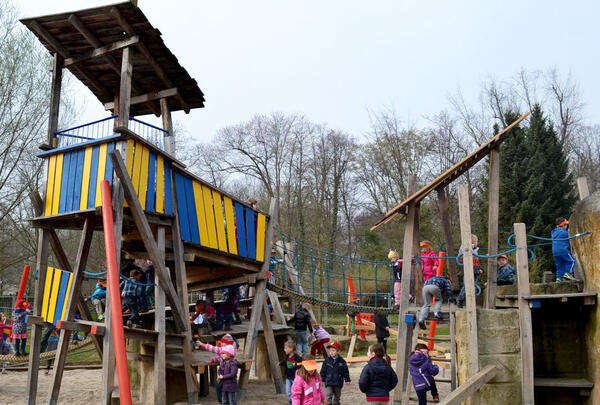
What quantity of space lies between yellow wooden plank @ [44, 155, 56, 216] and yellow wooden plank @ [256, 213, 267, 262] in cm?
427

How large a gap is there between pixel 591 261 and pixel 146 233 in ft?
21.1

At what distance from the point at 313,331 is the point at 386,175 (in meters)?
18.5

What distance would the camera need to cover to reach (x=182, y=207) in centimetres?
1023

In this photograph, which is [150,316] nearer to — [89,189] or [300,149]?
[89,189]

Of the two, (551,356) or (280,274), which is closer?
(551,356)

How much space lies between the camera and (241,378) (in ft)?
37.4

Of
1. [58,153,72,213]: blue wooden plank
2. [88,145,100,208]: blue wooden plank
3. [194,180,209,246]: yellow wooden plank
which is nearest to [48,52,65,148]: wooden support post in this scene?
[58,153,72,213]: blue wooden plank

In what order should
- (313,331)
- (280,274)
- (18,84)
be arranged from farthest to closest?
(18,84), (280,274), (313,331)

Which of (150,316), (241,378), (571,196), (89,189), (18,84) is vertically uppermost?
(18,84)

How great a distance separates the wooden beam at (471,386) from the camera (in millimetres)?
6996

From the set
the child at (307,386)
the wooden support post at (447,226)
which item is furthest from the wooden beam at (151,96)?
the child at (307,386)

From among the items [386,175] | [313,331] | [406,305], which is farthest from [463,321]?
[386,175]

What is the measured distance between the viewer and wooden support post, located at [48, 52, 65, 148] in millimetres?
10125

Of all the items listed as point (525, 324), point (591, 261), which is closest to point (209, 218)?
point (525, 324)
